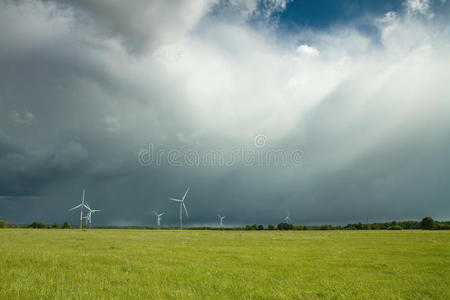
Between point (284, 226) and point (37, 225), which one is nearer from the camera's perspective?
point (37, 225)

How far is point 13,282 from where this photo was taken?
39.1ft

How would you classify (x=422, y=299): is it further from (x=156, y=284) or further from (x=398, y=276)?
(x=156, y=284)

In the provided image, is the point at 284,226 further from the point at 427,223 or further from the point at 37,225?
the point at 37,225

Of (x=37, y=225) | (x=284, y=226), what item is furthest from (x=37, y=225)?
(x=284, y=226)

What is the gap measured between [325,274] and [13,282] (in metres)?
15.7

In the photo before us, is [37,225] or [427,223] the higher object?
[37,225]

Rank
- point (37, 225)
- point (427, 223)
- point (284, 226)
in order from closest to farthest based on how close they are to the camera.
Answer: point (427, 223), point (37, 225), point (284, 226)

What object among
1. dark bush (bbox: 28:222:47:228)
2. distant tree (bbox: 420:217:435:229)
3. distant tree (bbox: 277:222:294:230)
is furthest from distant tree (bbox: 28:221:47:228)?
distant tree (bbox: 420:217:435:229)

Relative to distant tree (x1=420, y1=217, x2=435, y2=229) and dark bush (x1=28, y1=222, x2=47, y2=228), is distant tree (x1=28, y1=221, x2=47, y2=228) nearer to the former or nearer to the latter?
dark bush (x1=28, y1=222, x2=47, y2=228)

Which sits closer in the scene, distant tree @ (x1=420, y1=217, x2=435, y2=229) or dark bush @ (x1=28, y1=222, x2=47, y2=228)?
distant tree @ (x1=420, y1=217, x2=435, y2=229)

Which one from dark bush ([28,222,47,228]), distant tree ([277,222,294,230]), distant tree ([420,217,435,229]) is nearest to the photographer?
distant tree ([420,217,435,229])

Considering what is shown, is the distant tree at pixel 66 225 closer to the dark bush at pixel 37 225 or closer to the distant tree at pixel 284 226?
the dark bush at pixel 37 225

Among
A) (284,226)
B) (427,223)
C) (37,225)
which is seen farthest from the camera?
(284,226)

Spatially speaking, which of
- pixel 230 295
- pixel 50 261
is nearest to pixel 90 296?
pixel 230 295
